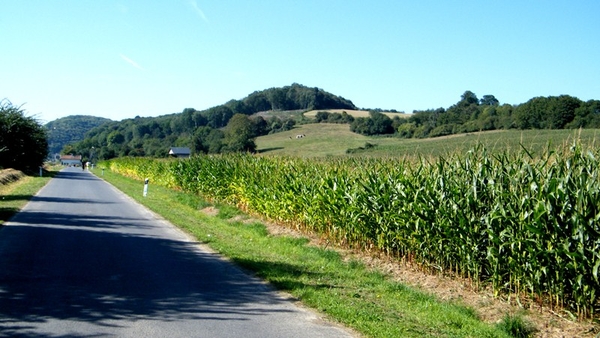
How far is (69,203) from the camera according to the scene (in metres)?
23.8

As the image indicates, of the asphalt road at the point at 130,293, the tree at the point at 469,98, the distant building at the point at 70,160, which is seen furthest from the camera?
the distant building at the point at 70,160

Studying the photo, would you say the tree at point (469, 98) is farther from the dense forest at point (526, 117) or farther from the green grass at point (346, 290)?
the green grass at point (346, 290)

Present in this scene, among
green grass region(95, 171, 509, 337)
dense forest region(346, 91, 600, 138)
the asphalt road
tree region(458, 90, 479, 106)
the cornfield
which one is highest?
tree region(458, 90, 479, 106)

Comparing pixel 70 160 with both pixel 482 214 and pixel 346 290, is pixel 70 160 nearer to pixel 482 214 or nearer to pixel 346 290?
pixel 346 290

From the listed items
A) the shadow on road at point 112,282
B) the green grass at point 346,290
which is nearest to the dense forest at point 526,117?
the green grass at point 346,290

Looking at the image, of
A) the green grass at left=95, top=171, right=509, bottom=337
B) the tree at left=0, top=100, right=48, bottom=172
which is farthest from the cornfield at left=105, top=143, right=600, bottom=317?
the tree at left=0, top=100, right=48, bottom=172

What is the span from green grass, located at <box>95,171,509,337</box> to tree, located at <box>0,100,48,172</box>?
26.6 meters

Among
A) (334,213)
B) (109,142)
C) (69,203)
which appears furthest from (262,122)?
(109,142)

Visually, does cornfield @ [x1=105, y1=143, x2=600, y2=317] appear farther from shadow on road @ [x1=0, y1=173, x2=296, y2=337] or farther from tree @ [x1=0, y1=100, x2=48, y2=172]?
tree @ [x1=0, y1=100, x2=48, y2=172]

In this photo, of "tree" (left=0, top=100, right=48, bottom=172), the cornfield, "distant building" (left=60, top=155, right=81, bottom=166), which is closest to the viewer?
the cornfield

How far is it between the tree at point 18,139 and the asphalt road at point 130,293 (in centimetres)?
2548

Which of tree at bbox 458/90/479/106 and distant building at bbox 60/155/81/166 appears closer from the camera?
tree at bbox 458/90/479/106

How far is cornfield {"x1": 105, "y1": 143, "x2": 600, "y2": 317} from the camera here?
728cm

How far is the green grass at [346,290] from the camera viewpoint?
23.3 feet
